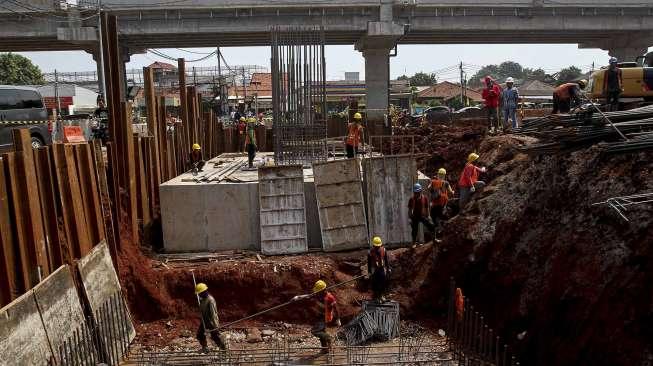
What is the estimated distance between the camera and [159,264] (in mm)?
10727

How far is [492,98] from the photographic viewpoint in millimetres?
14883

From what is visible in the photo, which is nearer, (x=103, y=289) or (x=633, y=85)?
(x=103, y=289)

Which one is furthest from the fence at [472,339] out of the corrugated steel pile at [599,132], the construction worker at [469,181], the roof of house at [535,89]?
the roof of house at [535,89]

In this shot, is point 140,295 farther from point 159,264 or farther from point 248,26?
point 248,26

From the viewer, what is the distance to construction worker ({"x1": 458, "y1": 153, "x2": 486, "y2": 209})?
10977mm

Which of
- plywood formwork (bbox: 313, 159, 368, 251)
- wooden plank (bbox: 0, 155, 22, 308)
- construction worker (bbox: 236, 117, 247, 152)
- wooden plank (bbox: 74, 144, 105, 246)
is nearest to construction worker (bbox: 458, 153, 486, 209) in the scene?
plywood formwork (bbox: 313, 159, 368, 251)

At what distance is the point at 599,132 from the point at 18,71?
203 ft

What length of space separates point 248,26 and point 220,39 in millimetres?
3899

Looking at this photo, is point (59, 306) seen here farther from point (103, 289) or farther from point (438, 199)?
point (438, 199)

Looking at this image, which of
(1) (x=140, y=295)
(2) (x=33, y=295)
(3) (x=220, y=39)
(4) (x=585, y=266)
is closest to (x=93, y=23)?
(3) (x=220, y=39)

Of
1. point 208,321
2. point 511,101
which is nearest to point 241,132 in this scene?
point 511,101

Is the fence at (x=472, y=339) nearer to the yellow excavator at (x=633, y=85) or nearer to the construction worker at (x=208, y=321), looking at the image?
the construction worker at (x=208, y=321)

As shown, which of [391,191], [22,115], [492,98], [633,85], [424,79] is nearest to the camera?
[391,191]

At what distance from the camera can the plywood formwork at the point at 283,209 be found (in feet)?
37.7
